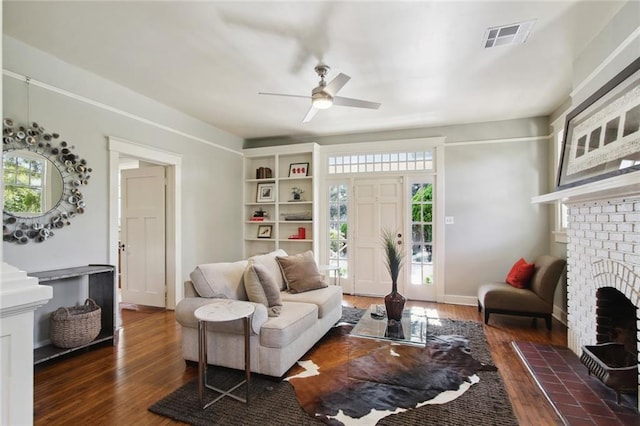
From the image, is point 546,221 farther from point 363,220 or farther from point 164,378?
point 164,378

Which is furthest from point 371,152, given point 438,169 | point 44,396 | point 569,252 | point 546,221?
point 44,396

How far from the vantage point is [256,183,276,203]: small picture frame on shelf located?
5926 millimetres

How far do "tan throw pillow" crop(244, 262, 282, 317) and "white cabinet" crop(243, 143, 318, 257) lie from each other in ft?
8.72

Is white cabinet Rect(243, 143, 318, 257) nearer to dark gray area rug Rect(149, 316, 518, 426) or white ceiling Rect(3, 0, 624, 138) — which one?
white ceiling Rect(3, 0, 624, 138)

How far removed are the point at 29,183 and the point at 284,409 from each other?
9.58 feet

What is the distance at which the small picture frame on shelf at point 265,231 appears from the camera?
19.5 feet

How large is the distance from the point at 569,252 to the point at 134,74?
4.65 metres

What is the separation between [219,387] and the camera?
98.6 inches

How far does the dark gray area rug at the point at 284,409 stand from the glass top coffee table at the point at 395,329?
19.1 inches

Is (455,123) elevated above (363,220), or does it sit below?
above

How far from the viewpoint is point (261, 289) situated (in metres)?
2.88

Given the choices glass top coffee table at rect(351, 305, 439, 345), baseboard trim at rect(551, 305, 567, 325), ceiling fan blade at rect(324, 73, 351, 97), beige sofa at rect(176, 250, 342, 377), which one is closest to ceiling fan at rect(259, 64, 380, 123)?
ceiling fan blade at rect(324, 73, 351, 97)

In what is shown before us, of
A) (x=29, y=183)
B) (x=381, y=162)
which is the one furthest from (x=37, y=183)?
(x=381, y=162)

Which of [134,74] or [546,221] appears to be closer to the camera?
[134,74]
